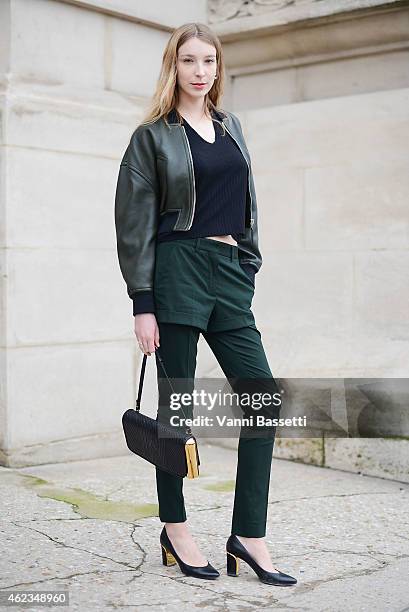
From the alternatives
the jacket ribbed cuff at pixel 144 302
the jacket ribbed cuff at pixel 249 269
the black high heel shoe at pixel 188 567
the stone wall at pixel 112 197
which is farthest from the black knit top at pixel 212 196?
the stone wall at pixel 112 197

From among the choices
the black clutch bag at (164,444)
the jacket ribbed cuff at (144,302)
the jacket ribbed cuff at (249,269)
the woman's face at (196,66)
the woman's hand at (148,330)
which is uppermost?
the woman's face at (196,66)

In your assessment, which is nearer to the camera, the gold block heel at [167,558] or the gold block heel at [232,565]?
the gold block heel at [232,565]

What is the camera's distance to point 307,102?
574 cm

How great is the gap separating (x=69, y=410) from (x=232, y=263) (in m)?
2.22

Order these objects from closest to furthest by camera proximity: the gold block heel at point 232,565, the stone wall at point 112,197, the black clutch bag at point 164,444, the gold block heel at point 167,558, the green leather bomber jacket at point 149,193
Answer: the black clutch bag at point 164,444, the green leather bomber jacket at point 149,193, the gold block heel at point 232,565, the gold block heel at point 167,558, the stone wall at point 112,197

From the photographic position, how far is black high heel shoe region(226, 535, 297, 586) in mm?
3365

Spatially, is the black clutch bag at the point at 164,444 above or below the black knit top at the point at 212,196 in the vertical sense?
below

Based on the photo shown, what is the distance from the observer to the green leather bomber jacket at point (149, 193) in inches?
132

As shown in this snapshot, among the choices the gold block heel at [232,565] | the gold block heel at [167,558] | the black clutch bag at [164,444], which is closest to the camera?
the black clutch bag at [164,444]

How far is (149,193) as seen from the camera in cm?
338

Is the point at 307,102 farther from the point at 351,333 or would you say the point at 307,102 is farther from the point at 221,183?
the point at 221,183

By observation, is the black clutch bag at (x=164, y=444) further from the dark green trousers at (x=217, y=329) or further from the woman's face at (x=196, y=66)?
the woman's face at (x=196, y=66)

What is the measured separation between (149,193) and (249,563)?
1.33 m

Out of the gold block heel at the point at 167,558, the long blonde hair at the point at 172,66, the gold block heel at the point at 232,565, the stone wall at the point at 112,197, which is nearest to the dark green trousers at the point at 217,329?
the gold block heel at the point at 232,565
